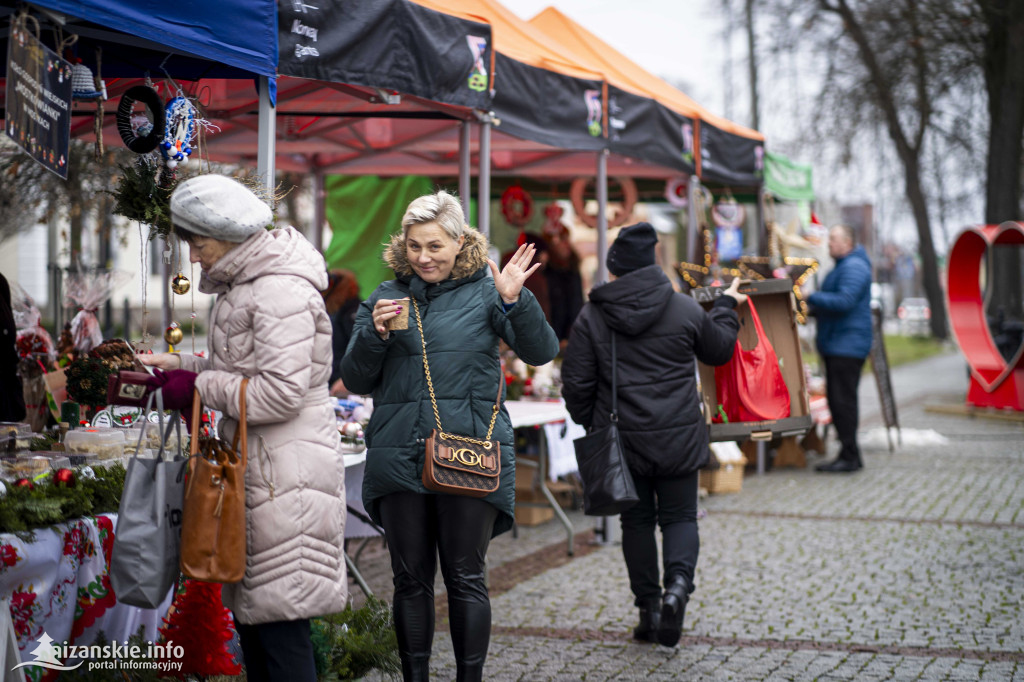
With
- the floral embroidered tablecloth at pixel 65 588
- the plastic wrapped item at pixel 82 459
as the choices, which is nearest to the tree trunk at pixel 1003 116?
the plastic wrapped item at pixel 82 459

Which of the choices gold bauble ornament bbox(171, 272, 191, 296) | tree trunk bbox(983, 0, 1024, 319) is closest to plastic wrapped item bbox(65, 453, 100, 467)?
gold bauble ornament bbox(171, 272, 191, 296)

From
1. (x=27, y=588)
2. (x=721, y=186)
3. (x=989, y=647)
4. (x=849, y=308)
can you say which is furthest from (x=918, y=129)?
(x=27, y=588)

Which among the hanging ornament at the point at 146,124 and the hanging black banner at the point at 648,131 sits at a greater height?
the hanging black banner at the point at 648,131

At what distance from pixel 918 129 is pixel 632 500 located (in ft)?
68.3

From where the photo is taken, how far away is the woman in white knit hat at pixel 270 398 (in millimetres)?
2846

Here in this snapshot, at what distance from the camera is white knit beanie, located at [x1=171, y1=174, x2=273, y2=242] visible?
285 centimetres

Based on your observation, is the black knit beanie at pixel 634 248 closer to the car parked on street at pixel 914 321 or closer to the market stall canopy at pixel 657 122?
the market stall canopy at pixel 657 122

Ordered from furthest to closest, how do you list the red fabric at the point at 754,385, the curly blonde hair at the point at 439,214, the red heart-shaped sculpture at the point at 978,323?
the red heart-shaped sculpture at the point at 978,323
the red fabric at the point at 754,385
the curly blonde hair at the point at 439,214

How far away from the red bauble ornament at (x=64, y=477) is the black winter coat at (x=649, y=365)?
2094mm

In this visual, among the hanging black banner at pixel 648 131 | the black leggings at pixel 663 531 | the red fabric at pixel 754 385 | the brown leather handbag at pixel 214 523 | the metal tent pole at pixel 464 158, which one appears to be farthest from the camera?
the hanging black banner at pixel 648 131

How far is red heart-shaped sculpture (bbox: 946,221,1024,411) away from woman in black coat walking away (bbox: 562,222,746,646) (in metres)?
9.78

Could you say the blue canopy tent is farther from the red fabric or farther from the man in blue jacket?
the man in blue jacket

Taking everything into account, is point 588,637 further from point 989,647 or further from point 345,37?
point 345,37

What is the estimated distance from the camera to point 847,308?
9008mm
